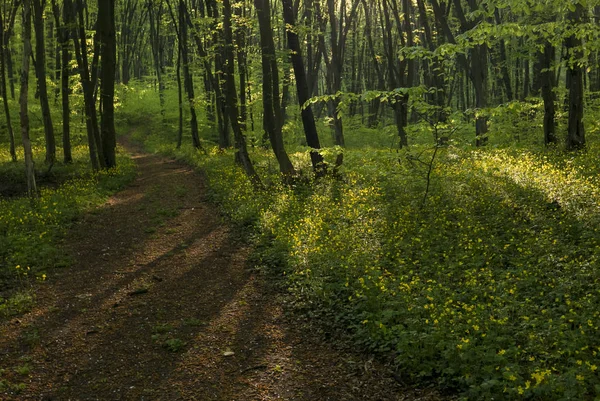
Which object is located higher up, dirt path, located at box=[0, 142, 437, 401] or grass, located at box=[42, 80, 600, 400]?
grass, located at box=[42, 80, 600, 400]

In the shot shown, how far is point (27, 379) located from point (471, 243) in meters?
6.86

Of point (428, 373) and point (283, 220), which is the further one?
point (283, 220)

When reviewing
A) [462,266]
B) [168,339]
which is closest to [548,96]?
[462,266]

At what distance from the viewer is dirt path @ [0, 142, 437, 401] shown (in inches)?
195

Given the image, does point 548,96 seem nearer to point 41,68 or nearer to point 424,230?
point 424,230

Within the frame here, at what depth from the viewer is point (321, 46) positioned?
26.5m

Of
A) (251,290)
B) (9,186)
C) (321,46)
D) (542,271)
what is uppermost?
(321,46)

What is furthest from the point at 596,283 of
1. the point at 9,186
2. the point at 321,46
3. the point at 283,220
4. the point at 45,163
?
the point at 321,46

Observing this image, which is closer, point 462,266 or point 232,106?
point 462,266

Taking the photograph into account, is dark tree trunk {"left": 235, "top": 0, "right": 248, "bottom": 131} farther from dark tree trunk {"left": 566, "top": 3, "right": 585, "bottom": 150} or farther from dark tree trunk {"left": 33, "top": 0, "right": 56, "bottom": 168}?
dark tree trunk {"left": 566, "top": 3, "right": 585, "bottom": 150}

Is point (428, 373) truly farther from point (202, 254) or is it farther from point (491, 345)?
point (202, 254)

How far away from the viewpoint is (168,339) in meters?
6.03

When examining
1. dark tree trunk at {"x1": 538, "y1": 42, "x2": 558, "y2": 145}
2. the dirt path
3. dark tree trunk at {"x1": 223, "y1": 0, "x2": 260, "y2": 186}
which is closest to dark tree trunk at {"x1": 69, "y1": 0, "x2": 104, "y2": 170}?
dark tree trunk at {"x1": 223, "y1": 0, "x2": 260, "y2": 186}

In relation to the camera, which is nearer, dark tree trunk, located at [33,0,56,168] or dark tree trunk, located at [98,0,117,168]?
dark tree trunk, located at [33,0,56,168]
